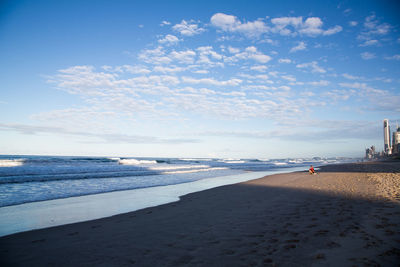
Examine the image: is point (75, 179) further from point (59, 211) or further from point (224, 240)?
point (224, 240)

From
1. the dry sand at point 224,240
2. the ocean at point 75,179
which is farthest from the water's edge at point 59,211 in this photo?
the ocean at point 75,179

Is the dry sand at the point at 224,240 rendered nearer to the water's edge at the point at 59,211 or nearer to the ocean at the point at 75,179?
the water's edge at the point at 59,211

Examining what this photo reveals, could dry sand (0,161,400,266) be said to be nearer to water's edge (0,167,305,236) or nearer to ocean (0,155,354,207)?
water's edge (0,167,305,236)

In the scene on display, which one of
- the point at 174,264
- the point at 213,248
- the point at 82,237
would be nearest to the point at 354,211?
the point at 213,248

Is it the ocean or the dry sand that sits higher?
the dry sand

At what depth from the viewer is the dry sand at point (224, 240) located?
3.95m

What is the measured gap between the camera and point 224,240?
4.90 m

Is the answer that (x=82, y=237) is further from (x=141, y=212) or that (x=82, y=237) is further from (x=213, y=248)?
(x=213, y=248)

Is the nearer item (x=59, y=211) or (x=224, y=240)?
(x=224, y=240)

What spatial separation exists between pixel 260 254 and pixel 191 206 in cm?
507

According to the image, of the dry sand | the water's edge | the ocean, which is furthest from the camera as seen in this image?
the ocean

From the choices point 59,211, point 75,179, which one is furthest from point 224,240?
point 75,179

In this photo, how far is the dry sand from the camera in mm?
3945

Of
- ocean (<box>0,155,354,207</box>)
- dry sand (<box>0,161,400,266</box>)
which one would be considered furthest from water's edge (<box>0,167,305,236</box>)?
ocean (<box>0,155,354,207</box>)
